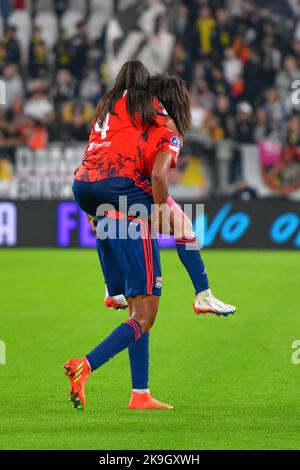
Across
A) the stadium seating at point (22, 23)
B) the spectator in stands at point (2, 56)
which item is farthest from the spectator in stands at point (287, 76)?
the stadium seating at point (22, 23)

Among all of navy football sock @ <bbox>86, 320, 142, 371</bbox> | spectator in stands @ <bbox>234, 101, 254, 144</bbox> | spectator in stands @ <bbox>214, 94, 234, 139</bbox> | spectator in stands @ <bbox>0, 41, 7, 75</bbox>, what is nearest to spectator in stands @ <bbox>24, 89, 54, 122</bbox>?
spectator in stands @ <bbox>0, 41, 7, 75</bbox>

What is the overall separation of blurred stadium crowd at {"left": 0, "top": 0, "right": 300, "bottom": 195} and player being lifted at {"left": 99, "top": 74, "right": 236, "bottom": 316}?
1441cm

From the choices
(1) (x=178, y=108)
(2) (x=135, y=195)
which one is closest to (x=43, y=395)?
(2) (x=135, y=195)

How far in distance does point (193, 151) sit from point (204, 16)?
334 cm

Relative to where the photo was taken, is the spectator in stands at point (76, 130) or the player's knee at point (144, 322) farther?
the spectator in stands at point (76, 130)

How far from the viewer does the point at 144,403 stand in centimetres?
700

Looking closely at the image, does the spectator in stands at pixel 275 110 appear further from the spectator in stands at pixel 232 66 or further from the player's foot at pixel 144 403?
the player's foot at pixel 144 403

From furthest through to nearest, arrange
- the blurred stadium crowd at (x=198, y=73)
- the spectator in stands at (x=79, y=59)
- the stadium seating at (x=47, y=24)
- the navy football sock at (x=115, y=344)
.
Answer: the stadium seating at (x=47, y=24) < the spectator in stands at (x=79, y=59) < the blurred stadium crowd at (x=198, y=73) < the navy football sock at (x=115, y=344)

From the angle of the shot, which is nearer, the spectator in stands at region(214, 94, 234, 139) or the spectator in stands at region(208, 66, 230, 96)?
the spectator in stands at region(214, 94, 234, 139)

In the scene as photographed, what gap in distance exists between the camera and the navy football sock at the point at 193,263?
6953mm

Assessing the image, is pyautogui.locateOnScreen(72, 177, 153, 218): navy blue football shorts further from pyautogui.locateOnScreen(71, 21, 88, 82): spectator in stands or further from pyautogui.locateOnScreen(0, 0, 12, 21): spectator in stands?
pyautogui.locateOnScreen(0, 0, 12, 21): spectator in stands

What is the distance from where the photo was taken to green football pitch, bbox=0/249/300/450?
6.14 m

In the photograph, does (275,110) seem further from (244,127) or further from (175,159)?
(175,159)

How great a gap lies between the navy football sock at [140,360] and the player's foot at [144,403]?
0.05 metres
